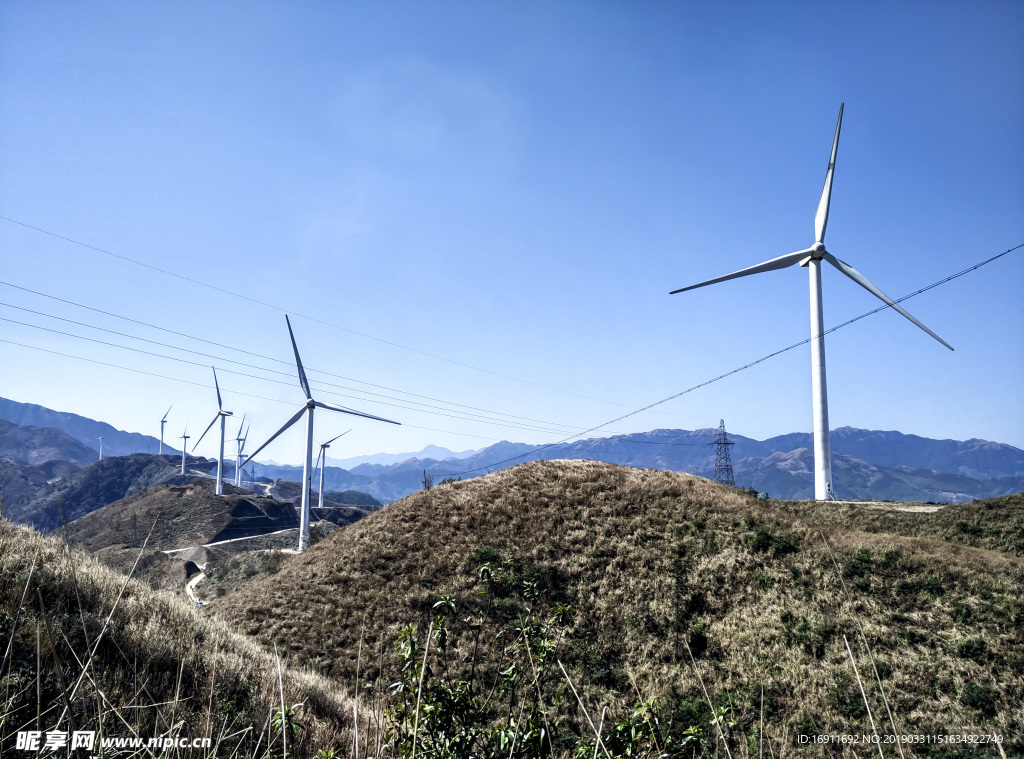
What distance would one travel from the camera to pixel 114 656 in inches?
481

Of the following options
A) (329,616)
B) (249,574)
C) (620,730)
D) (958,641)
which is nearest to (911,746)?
(958,641)

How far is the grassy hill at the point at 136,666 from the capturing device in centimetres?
902

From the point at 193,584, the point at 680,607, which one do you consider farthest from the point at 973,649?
the point at 193,584

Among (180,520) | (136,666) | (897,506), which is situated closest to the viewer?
(136,666)

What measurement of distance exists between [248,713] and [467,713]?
710cm

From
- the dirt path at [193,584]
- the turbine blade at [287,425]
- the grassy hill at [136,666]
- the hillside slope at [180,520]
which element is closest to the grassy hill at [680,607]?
the grassy hill at [136,666]

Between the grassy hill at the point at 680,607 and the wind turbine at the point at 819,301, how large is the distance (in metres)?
9.68

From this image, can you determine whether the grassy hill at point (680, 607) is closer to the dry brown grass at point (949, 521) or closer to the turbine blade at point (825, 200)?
the dry brown grass at point (949, 521)

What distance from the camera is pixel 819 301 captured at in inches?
2240

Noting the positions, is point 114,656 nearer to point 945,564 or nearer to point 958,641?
point 958,641

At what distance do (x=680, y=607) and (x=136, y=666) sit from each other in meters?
27.8

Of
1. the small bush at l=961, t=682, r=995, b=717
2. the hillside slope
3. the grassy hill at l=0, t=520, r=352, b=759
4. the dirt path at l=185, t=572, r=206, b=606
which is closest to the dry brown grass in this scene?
the small bush at l=961, t=682, r=995, b=717

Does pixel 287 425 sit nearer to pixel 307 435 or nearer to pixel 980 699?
pixel 307 435

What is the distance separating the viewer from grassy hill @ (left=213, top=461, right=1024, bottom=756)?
22.4 metres
